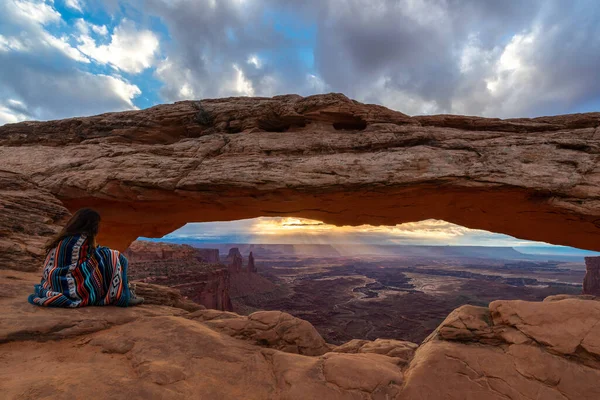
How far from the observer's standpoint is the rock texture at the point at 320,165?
8836 mm

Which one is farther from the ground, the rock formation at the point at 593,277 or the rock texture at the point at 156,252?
the rock texture at the point at 156,252

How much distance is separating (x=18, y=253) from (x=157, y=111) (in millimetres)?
7199

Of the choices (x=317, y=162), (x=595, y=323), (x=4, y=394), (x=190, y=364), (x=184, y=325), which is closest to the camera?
(x=4, y=394)

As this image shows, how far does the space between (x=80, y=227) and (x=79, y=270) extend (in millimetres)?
796

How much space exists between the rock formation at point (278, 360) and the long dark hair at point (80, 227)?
3.91ft

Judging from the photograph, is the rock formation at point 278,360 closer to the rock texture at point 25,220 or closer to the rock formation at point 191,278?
the rock texture at point 25,220

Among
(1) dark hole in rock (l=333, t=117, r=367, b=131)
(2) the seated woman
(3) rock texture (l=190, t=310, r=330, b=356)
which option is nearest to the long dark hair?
(2) the seated woman

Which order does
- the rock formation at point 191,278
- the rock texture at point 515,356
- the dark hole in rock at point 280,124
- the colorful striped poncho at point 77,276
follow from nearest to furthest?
the rock texture at point 515,356 → the colorful striped poncho at point 77,276 → the dark hole in rock at point 280,124 → the rock formation at point 191,278

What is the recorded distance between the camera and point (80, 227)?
5.31 meters

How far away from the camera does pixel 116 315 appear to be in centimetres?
518

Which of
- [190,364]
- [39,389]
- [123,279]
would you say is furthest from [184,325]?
[39,389]

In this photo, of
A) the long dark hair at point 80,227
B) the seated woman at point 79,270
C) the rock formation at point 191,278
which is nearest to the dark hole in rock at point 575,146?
the seated woman at point 79,270

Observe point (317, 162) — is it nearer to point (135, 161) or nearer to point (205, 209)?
point (205, 209)

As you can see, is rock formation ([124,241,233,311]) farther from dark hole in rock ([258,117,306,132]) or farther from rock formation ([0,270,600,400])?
rock formation ([0,270,600,400])
